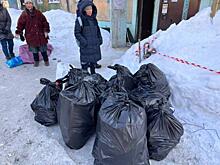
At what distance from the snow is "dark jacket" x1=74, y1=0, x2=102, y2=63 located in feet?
1.78

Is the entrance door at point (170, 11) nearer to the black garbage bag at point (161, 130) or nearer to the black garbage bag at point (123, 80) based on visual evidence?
the black garbage bag at point (123, 80)

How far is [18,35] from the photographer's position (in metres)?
4.23

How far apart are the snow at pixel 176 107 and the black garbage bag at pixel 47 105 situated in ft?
0.41

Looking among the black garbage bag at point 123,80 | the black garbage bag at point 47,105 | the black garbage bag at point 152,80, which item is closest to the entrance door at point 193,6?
the black garbage bag at point 152,80

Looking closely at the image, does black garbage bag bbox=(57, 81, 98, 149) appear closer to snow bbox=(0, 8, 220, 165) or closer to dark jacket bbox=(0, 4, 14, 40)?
snow bbox=(0, 8, 220, 165)

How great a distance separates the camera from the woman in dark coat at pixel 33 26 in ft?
13.0

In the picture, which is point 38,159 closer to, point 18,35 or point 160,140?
point 160,140

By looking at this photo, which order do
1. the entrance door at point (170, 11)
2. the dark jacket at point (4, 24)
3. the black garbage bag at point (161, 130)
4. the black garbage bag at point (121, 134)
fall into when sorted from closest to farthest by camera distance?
1. the black garbage bag at point (121, 134)
2. the black garbage bag at point (161, 130)
3. the dark jacket at point (4, 24)
4. the entrance door at point (170, 11)

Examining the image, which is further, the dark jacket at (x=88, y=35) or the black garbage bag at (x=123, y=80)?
the dark jacket at (x=88, y=35)

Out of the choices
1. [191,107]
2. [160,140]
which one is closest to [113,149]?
[160,140]

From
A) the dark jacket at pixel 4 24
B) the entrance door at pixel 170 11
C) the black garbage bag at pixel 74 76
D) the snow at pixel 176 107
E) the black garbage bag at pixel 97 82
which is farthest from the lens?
the entrance door at pixel 170 11

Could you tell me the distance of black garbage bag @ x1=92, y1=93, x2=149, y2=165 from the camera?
1.83m

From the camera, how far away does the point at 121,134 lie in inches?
71.4

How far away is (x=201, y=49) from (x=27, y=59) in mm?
3623
